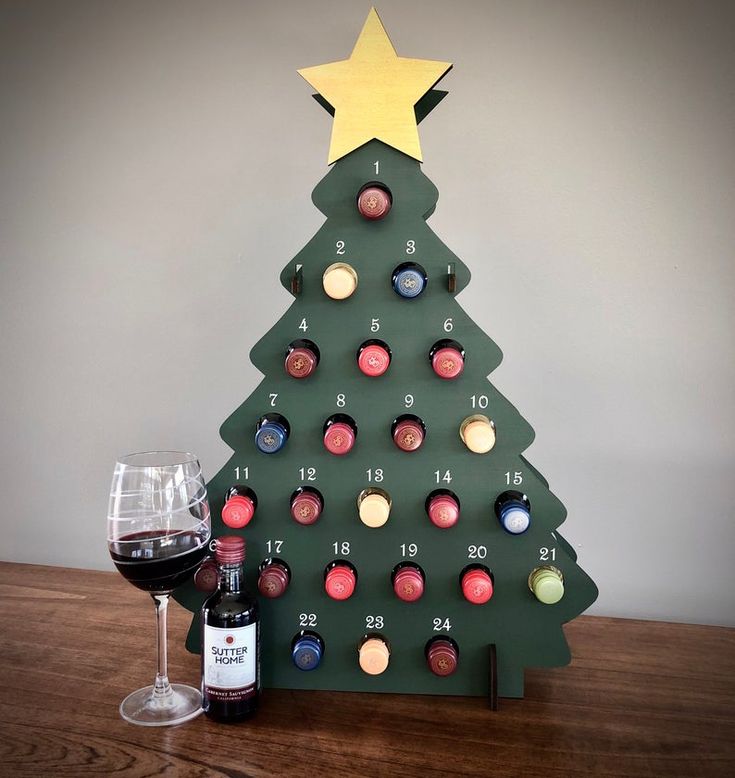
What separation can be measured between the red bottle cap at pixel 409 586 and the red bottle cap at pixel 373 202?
0.41 meters

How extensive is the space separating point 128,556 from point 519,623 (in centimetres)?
44

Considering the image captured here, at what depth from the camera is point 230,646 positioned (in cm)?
73

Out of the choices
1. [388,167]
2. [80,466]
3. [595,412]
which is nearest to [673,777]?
[595,412]

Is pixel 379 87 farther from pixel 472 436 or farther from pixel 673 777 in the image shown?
pixel 673 777

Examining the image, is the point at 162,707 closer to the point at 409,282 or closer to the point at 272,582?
the point at 272,582

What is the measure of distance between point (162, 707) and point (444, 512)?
374 mm

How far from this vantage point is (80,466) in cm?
129

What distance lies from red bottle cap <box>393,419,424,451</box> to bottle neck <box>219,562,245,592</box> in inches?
8.8

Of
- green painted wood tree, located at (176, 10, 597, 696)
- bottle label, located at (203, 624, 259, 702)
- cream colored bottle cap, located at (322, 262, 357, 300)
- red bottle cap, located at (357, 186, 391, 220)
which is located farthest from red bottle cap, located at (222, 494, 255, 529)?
red bottle cap, located at (357, 186, 391, 220)

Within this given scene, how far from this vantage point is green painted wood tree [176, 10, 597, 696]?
2.62ft

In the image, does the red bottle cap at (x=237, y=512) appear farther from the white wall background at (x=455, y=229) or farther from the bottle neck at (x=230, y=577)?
the white wall background at (x=455, y=229)

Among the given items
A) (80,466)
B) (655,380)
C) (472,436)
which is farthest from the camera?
(80,466)

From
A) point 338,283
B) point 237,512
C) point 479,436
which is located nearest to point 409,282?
point 338,283

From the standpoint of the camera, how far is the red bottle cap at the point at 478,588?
761 millimetres
